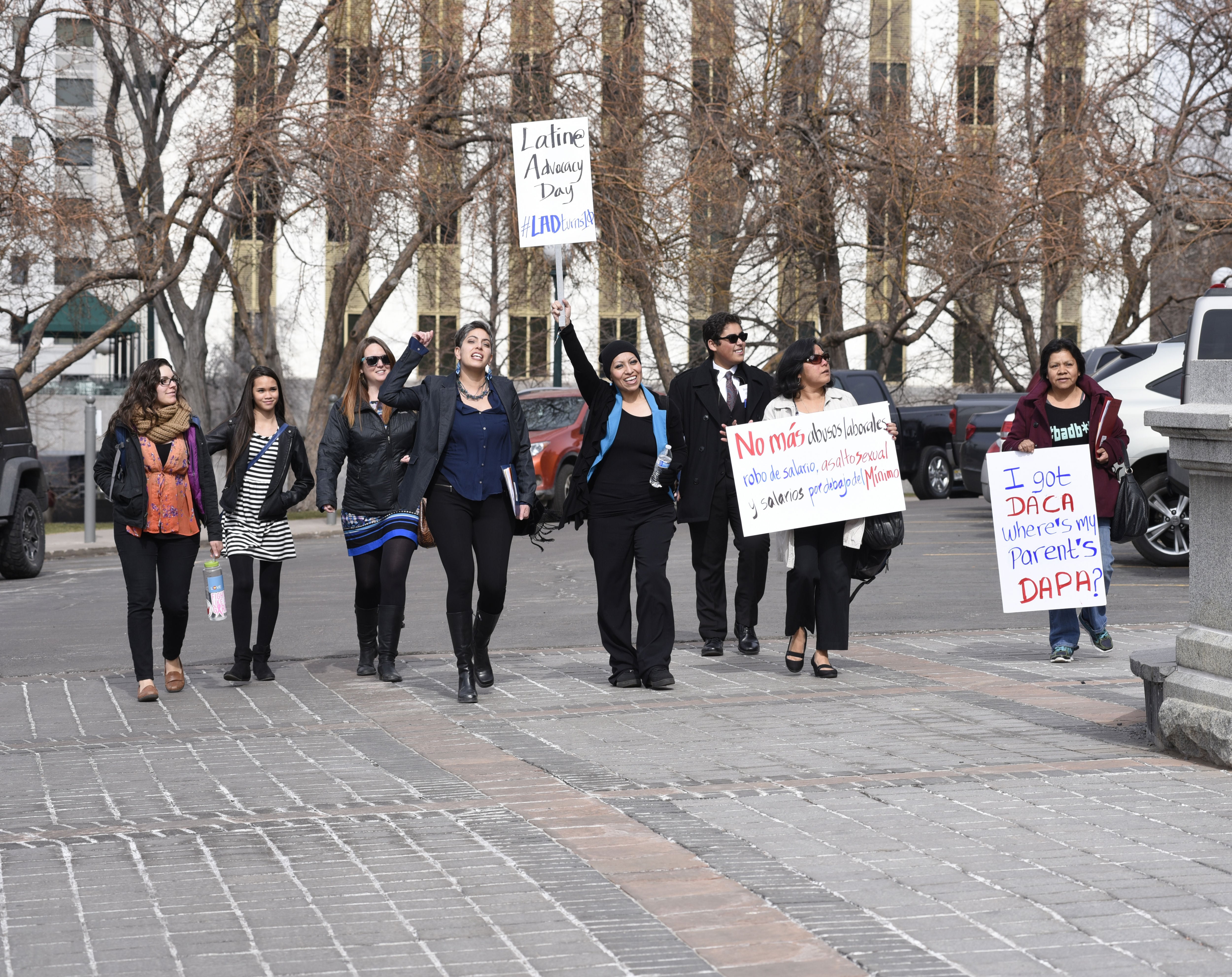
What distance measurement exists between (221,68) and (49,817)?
21684 millimetres

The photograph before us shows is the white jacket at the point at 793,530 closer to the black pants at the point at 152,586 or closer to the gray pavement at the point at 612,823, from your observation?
the gray pavement at the point at 612,823

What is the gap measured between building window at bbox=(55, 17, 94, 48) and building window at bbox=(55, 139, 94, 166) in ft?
4.87

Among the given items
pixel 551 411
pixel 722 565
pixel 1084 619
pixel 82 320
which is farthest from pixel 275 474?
pixel 82 320

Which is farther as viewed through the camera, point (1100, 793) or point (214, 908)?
point (1100, 793)

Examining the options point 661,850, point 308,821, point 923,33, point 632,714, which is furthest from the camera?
point 923,33

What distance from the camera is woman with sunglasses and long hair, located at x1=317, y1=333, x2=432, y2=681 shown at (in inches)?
367

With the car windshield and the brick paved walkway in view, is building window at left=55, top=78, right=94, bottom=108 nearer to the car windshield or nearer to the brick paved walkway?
the car windshield

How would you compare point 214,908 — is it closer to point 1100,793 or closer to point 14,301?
point 1100,793

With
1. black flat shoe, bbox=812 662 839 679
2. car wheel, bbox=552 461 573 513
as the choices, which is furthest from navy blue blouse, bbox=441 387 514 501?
car wheel, bbox=552 461 573 513

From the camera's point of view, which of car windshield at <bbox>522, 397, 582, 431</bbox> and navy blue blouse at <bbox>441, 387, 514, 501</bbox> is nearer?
navy blue blouse at <bbox>441, 387, 514, 501</bbox>

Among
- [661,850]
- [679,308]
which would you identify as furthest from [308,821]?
[679,308]

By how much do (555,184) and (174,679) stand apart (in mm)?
3785

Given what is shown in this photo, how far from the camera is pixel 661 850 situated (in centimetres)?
542

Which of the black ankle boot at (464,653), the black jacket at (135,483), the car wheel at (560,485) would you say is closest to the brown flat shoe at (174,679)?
the black jacket at (135,483)
